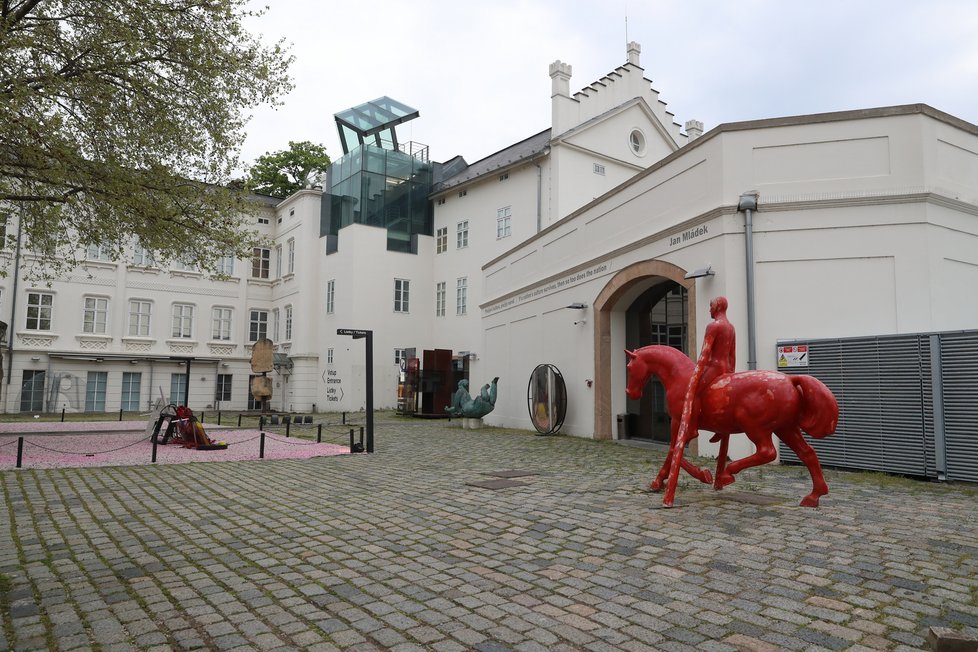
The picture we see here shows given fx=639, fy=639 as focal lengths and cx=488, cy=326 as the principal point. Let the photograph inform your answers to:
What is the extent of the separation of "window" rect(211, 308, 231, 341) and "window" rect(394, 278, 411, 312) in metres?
11.2

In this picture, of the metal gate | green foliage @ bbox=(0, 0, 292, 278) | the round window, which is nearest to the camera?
the metal gate

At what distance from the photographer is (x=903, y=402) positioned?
9.44m

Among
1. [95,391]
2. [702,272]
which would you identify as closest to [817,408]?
[702,272]

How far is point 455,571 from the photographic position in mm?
4734

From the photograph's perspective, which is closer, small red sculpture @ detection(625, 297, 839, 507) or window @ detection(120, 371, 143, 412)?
small red sculpture @ detection(625, 297, 839, 507)

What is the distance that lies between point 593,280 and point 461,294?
53.8 feet

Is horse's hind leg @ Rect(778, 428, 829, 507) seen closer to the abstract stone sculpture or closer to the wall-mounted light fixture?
the wall-mounted light fixture

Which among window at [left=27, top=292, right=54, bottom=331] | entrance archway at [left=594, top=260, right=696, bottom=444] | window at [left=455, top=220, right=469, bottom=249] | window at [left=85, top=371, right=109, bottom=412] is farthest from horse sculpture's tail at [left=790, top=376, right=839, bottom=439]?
window at [left=27, top=292, right=54, bottom=331]

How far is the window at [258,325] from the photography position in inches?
1515

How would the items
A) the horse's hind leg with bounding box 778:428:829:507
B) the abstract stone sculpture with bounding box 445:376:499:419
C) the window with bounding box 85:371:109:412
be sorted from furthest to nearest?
the window with bounding box 85:371:109:412 < the abstract stone sculpture with bounding box 445:376:499:419 < the horse's hind leg with bounding box 778:428:829:507

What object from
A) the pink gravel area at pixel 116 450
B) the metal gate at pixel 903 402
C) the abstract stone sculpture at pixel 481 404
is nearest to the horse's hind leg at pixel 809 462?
the metal gate at pixel 903 402

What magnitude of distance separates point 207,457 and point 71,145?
6.33 meters

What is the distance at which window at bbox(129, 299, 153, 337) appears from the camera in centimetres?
3456

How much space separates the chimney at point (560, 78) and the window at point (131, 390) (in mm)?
26050
